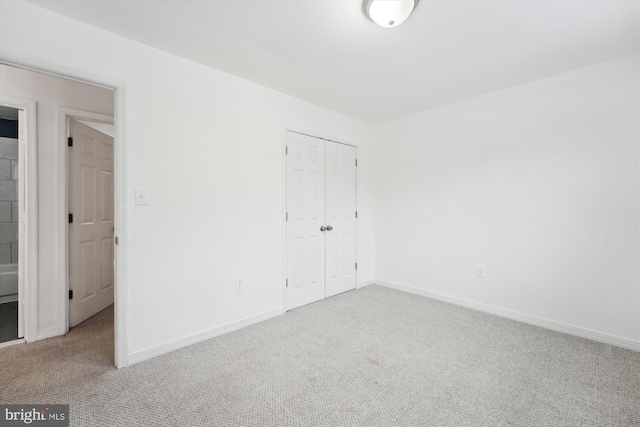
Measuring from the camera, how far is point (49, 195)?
2430 mm

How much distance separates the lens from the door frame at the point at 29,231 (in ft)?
7.59

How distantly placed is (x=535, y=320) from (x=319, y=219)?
2465mm

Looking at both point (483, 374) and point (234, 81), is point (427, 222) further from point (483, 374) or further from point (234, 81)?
point (234, 81)

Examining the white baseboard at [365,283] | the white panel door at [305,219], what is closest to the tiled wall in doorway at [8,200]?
the white panel door at [305,219]

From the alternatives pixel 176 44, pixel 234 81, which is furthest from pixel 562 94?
pixel 176 44

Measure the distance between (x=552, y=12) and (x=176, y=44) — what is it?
2.61 meters

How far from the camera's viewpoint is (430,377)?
1877 millimetres

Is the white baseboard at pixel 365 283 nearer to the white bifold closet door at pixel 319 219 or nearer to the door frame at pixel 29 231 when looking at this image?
the white bifold closet door at pixel 319 219

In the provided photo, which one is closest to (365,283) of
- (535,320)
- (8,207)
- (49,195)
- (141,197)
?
(535,320)

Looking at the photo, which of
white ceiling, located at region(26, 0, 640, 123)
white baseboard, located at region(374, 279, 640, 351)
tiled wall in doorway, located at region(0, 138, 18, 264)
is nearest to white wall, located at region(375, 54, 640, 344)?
white baseboard, located at region(374, 279, 640, 351)

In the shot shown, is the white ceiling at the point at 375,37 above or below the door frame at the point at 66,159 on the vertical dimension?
above

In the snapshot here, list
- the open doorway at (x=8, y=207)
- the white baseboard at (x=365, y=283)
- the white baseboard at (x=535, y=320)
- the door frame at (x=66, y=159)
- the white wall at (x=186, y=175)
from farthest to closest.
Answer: the white baseboard at (x=365, y=283)
the open doorway at (x=8, y=207)
the door frame at (x=66, y=159)
the white baseboard at (x=535, y=320)
the white wall at (x=186, y=175)

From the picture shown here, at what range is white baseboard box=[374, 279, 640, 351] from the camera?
7.51ft

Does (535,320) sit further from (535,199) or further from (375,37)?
(375,37)
